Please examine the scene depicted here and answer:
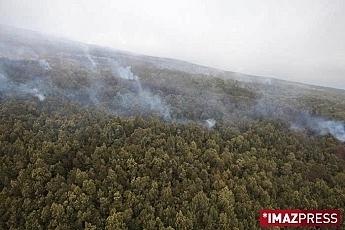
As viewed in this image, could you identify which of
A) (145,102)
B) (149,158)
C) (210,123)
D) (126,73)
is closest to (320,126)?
(210,123)

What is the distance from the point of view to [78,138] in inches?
2815

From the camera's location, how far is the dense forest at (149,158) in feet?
186

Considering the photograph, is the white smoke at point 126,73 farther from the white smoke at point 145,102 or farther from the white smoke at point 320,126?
the white smoke at point 320,126

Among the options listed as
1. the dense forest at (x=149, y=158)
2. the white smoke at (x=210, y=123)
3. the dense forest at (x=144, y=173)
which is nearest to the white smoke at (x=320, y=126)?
the dense forest at (x=149, y=158)

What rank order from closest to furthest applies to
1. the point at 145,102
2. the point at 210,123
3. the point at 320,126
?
the point at 210,123 < the point at 145,102 < the point at 320,126

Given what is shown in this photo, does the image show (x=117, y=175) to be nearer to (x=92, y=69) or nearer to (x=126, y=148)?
(x=126, y=148)

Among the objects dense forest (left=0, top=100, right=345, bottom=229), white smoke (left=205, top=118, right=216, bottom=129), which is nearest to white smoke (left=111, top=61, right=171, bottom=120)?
white smoke (left=205, top=118, right=216, bottom=129)

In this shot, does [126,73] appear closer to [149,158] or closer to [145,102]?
[145,102]

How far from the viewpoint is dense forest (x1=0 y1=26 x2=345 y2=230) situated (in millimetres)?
56688

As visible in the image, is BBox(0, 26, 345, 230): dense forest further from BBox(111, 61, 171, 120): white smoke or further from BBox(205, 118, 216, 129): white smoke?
BBox(111, 61, 171, 120): white smoke

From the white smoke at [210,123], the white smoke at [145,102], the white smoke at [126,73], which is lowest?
the white smoke at [126,73]

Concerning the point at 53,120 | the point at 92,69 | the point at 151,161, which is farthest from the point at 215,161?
the point at 92,69

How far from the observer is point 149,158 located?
6800cm

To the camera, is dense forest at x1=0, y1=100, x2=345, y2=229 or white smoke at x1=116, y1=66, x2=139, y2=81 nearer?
dense forest at x1=0, y1=100, x2=345, y2=229
